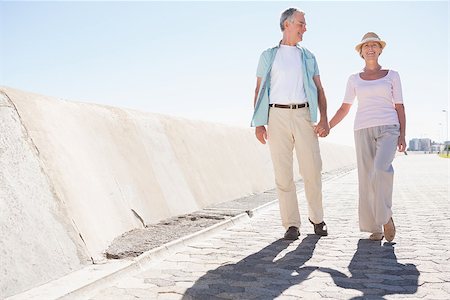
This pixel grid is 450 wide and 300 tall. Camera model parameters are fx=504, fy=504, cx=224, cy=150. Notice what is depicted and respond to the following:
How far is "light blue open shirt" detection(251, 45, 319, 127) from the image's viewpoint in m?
5.53

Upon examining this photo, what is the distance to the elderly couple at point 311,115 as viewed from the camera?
5305 millimetres

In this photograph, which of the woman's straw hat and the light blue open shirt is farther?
the light blue open shirt

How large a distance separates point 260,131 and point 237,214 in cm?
204

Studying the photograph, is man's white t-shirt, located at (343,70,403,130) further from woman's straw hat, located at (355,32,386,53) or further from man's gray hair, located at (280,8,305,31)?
man's gray hair, located at (280,8,305,31)

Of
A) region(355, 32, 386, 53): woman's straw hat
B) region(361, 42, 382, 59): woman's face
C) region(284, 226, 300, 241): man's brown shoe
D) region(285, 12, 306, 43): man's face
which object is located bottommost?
region(284, 226, 300, 241): man's brown shoe

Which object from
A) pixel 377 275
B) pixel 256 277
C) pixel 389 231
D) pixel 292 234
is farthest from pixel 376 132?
pixel 256 277

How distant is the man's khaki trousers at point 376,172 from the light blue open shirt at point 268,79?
62 centimetres

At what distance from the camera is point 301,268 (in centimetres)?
414

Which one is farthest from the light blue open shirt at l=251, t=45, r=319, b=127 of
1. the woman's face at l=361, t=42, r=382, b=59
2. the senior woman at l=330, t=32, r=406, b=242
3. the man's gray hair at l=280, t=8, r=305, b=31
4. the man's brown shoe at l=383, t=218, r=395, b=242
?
the man's brown shoe at l=383, t=218, r=395, b=242

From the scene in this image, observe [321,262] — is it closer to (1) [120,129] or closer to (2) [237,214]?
(2) [237,214]

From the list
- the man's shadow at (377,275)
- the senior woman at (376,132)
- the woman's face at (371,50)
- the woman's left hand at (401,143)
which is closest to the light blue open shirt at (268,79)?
the senior woman at (376,132)

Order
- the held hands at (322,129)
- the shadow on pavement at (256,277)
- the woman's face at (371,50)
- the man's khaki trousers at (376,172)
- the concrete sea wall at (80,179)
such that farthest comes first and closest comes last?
the held hands at (322,129), the woman's face at (371,50), the man's khaki trousers at (376,172), the concrete sea wall at (80,179), the shadow on pavement at (256,277)

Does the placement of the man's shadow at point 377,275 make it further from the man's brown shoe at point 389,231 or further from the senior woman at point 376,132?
the senior woman at point 376,132

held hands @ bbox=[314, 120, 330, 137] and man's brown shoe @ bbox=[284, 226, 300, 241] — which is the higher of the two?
held hands @ bbox=[314, 120, 330, 137]
